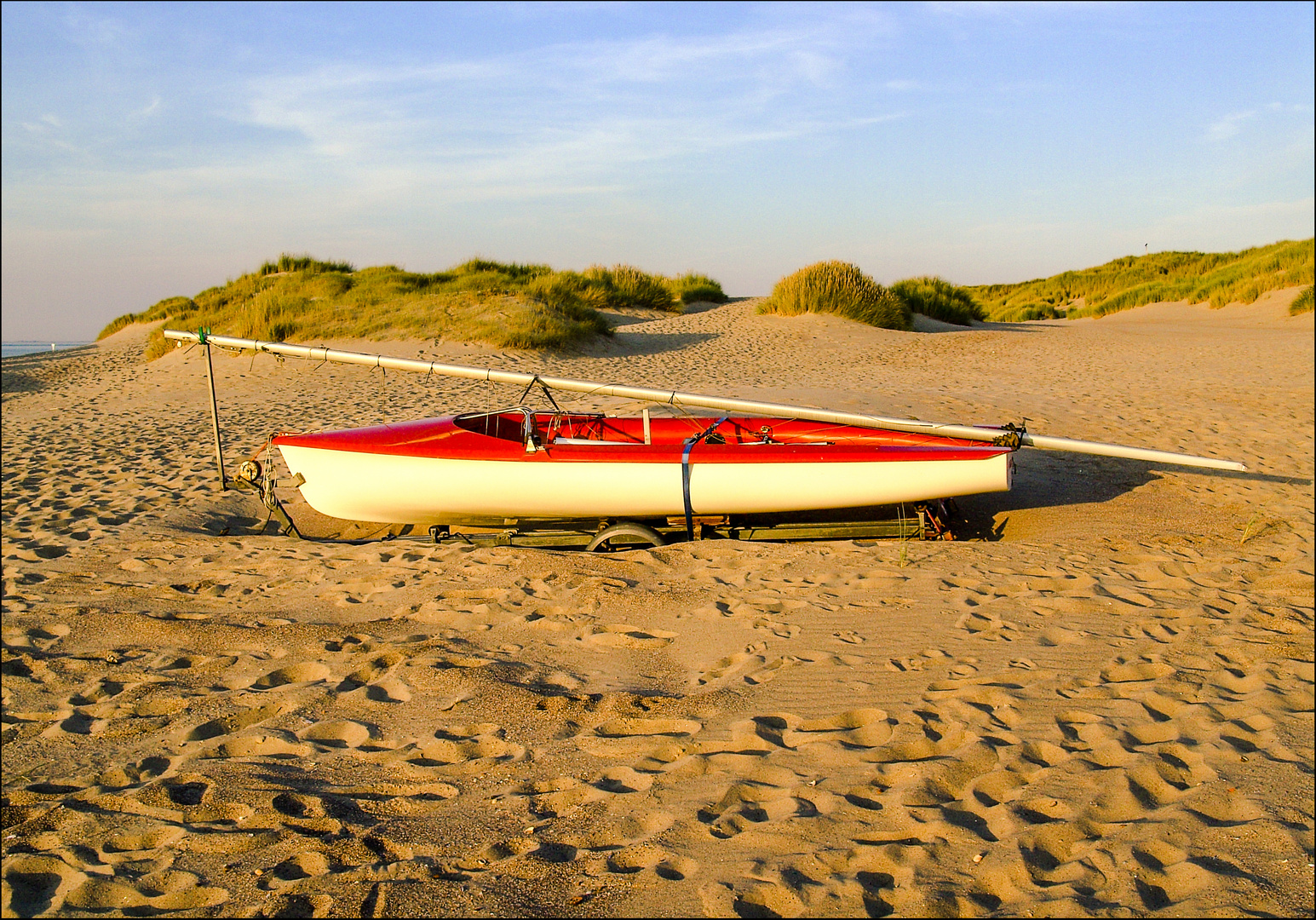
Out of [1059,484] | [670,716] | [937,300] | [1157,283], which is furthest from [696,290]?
[670,716]

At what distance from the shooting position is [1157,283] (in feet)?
97.3

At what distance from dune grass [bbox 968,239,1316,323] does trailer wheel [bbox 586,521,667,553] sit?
71.4 feet

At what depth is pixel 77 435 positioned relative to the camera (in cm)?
1087

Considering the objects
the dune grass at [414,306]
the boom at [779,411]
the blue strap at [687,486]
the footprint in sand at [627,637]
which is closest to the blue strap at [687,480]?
the blue strap at [687,486]

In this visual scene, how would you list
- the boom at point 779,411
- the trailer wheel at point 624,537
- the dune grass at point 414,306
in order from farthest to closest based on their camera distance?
1. the dune grass at point 414,306
2. the boom at point 779,411
3. the trailer wheel at point 624,537

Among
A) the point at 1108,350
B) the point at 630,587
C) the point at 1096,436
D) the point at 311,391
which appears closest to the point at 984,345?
the point at 1108,350

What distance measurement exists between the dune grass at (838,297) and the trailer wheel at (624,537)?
1624 centimetres

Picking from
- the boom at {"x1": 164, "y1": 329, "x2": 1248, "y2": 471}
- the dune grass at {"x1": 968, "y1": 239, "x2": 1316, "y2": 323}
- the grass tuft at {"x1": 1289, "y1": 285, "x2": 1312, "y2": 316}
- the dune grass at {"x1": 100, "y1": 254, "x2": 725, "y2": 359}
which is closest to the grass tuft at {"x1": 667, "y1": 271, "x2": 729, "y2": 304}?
the dune grass at {"x1": 100, "y1": 254, "x2": 725, "y2": 359}

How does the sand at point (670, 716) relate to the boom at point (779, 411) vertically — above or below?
below

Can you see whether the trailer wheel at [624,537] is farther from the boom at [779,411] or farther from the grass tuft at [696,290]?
the grass tuft at [696,290]

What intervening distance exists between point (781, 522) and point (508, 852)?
415cm

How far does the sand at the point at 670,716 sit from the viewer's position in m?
2.50

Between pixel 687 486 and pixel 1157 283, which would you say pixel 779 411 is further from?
pixel 1157 283

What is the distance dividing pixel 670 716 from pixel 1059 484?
17.8 ft
